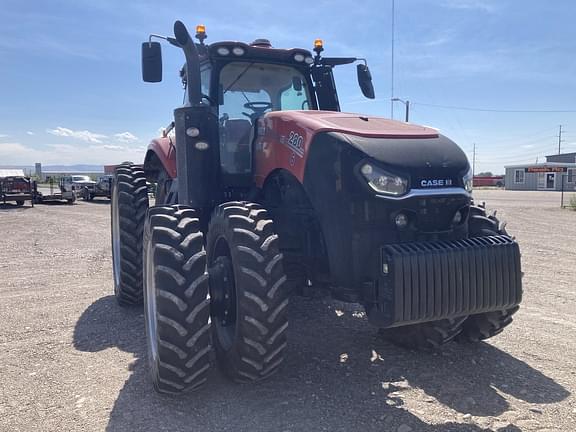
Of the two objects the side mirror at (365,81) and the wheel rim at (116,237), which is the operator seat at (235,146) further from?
the wheel rim at (116,237)

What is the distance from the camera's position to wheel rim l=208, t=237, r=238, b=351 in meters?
3.64

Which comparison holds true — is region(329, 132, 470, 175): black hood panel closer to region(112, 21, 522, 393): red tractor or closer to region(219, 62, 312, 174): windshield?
region(112, 21, 522, 393): red tractor

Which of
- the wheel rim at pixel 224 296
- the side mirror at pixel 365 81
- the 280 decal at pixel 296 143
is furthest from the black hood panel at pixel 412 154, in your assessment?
the side mirror at pixel 365 81

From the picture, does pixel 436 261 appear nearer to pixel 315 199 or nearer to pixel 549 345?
pixel 315 199

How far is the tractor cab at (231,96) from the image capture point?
438 cm

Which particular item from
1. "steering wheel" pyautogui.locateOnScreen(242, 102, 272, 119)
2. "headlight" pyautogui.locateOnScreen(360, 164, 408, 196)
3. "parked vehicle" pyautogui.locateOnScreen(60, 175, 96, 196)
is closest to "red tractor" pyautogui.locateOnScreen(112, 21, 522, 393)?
"headlight" pyautogui.locateOnScreen(360, 164, 408, 196)

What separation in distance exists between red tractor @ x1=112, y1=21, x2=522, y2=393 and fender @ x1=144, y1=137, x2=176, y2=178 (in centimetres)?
120

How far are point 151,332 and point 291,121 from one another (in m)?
1.97

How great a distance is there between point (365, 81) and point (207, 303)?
325cm

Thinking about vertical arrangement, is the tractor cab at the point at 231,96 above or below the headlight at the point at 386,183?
above

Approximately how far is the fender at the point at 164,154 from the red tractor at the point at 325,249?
1199mm

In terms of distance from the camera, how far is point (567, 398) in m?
3.59

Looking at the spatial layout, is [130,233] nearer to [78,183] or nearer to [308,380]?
[308,380]

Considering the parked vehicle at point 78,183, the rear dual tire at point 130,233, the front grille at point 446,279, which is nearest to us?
the front grille at point 446,279
